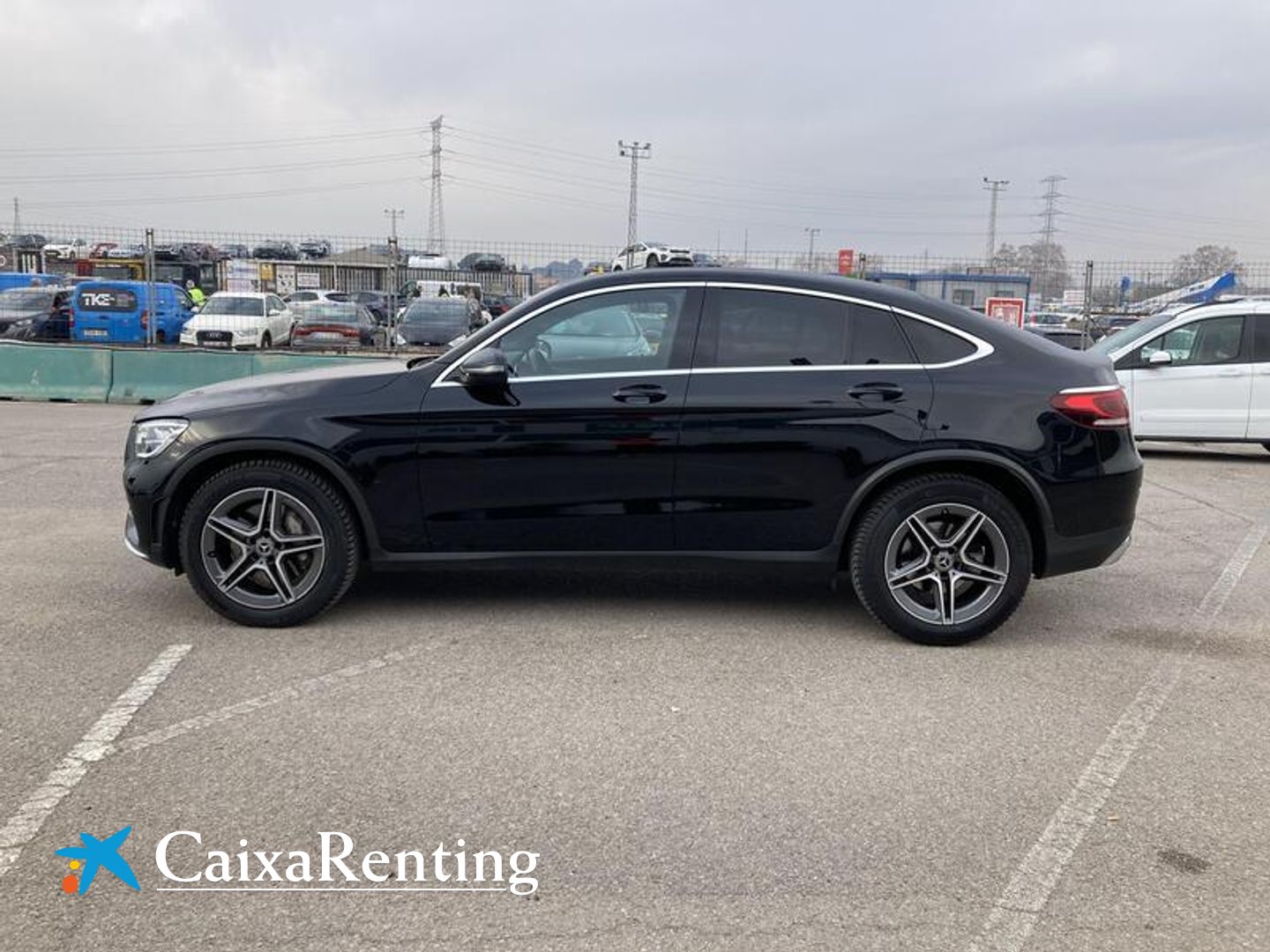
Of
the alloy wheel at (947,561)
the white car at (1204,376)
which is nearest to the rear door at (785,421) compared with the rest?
the alloy wheel at (947,561)

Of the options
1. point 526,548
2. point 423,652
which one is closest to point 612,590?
point 526,548

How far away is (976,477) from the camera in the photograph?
190 inches

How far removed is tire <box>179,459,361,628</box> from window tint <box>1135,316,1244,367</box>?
31.7 feet

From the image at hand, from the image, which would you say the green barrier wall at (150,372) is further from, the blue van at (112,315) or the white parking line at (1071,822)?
the white parking line at (1071,822)

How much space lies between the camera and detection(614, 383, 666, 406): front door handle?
4781 millimetres

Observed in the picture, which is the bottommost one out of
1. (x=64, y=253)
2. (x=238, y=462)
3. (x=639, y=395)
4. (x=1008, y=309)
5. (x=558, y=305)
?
(x=238, y=462)

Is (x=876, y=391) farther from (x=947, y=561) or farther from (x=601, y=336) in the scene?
(x=601, y=336)

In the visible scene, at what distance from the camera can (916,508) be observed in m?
4.79

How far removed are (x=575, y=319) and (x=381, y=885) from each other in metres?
2.77

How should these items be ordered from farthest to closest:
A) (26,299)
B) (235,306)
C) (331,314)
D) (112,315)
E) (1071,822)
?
(26,299)
(235,306)
(331,314)
(112,315)
(1071,822)

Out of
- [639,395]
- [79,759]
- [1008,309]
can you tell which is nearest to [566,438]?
[639,395]

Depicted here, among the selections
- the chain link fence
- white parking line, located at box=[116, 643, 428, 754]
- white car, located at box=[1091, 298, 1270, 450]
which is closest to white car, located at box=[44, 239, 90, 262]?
the chain link fence

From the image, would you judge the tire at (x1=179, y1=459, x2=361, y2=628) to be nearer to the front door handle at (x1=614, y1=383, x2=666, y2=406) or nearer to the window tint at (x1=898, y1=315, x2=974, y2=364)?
the front door handle at (x1=614, y1=383, x2=666, y2=406)

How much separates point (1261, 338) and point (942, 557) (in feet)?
28.0
